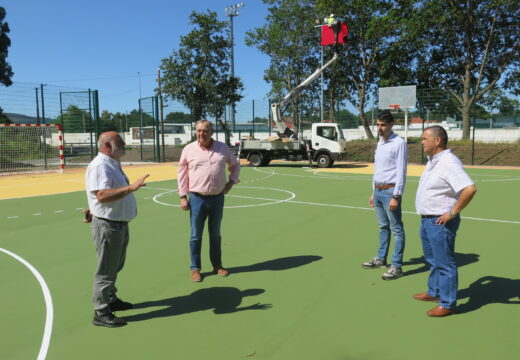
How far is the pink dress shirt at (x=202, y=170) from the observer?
4672mm

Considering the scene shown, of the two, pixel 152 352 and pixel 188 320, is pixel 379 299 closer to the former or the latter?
pixel 188 320

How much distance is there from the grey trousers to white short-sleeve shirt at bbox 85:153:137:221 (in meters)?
0.08

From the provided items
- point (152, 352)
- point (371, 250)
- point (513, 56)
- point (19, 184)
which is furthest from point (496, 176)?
point (19, 184)

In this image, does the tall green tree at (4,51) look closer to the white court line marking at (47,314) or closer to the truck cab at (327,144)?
the truck cab at (327,144)

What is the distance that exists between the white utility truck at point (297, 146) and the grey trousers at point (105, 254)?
56.4 feet

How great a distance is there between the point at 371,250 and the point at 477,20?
2573 cm

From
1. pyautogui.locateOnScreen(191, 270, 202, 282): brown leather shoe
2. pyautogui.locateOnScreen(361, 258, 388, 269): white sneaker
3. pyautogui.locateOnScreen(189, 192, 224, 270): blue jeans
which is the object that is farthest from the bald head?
pyautogui.locateOnScreen(361, 258, 388, 269): white sneaker

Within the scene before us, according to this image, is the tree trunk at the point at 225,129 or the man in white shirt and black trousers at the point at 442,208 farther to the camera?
the tree trunk at the point at 225,129

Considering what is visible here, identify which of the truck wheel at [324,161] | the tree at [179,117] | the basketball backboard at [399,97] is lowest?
the truck wheel at [324,161]

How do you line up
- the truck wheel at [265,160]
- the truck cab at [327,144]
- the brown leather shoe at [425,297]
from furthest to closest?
the truck wheel at [265,160] → the truck cab at [327,144] → the brown leather shoe at [425,297]

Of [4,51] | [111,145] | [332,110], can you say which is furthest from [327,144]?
[4,51]

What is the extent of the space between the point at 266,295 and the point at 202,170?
4.96 ft

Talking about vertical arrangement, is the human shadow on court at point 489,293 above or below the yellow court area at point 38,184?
below

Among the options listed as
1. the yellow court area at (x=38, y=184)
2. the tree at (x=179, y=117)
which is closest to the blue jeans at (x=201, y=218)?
the yellow court area at (x=38, y=184)
